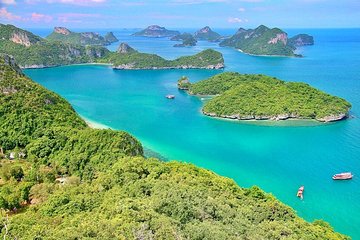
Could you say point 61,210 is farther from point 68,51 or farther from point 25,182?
point 68,51

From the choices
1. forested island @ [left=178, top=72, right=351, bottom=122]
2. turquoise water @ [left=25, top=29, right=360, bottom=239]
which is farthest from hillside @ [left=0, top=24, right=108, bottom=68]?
forested island @ [left=178, top=72, right=351, bottom=122]

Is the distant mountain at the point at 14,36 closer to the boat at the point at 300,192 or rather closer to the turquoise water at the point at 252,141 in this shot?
the turquoise water at the point at 252,141

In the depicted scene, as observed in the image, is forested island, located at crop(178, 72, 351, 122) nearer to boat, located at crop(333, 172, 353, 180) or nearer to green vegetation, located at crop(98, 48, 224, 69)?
boat, located at crop(333, 172, 353, 180)

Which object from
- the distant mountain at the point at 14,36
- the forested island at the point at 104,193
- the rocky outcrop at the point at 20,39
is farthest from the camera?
the rocky outcrop at the point at 20,39

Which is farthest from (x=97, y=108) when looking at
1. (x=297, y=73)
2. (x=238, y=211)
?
(x=297, y=73)

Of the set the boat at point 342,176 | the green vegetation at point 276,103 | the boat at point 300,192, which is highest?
the green vegetation at point 276,103

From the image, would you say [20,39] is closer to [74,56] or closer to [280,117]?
[74,56]

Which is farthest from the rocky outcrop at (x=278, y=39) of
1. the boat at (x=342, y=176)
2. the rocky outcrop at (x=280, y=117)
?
the boat at (x=342, y=176)
